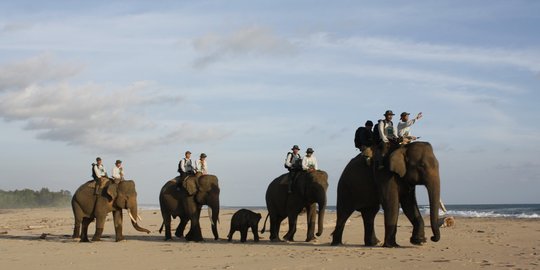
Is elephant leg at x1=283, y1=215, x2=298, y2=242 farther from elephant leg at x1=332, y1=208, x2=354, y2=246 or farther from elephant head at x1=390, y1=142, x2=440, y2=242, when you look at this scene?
elephant head at x1=390, y1=142, x2=440, y2=242

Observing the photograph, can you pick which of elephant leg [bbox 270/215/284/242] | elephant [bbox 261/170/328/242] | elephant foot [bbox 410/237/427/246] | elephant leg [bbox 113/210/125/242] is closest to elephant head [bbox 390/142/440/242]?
elephant foot [bbox 410/237/427/246]

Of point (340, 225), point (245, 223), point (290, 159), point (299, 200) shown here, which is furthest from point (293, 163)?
point (340, 225)

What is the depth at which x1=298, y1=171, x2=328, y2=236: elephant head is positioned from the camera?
20.7 meters

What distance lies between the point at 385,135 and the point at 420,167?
4.31 ft

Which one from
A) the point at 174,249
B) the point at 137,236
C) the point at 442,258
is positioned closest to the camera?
the point at 442,258

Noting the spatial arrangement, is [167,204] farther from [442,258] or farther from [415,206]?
[442,258]

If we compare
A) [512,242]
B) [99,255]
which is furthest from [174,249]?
[512,242]

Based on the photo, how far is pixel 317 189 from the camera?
20766mm

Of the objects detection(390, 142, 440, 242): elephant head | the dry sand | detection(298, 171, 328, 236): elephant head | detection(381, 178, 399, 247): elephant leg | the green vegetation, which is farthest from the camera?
the green vegetation

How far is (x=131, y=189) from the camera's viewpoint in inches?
902

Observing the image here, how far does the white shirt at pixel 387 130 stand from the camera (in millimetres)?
17531

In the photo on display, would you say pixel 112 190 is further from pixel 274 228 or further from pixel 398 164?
pixel 398 164

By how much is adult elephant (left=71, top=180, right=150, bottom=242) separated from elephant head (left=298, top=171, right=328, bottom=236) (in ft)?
16.9

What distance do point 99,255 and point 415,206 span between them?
300 inches
